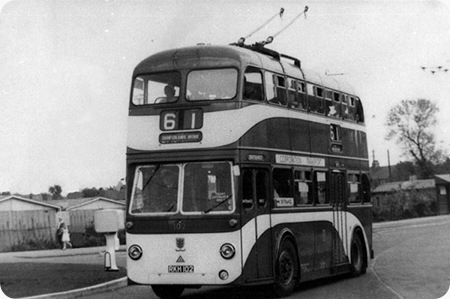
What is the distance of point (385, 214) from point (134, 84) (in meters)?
52.1

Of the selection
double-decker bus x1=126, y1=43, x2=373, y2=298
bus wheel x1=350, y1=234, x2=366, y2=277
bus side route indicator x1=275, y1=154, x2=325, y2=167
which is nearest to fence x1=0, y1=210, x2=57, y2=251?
bus wheel x1=350, y1=234, x2=366, y2=277

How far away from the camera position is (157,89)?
15.0 metres

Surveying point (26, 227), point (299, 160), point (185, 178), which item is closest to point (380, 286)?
point (299, 160)

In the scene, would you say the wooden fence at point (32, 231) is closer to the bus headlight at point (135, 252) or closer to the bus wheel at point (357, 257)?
the bus wheel at point (357, 257)

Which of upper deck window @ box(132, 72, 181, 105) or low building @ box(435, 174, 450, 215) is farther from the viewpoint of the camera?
low building @ box(435, 174, 450, 215)

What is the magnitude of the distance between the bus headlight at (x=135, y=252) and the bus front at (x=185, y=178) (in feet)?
0.06

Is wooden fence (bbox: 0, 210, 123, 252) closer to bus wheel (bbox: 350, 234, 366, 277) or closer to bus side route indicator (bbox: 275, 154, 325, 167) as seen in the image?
bus wheel (bbox: 350, 234, 366, 277)

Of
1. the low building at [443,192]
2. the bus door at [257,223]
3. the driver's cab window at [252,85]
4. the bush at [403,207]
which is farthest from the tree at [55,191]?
the bus door at [257,223]

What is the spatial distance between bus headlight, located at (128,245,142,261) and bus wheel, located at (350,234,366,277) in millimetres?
6742

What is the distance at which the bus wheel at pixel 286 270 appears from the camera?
15172mm

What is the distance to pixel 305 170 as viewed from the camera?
55.8 ft

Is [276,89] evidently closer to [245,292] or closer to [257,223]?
[257,223]

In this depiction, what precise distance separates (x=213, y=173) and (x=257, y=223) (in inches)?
47.4

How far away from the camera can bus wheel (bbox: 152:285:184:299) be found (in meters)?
15.5
